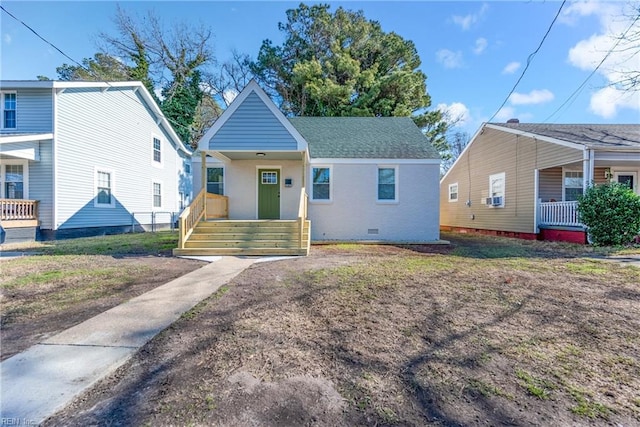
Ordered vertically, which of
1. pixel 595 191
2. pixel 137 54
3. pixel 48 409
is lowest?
pixel 48 409

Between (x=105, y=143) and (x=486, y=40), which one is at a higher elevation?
(x=486, y=40)

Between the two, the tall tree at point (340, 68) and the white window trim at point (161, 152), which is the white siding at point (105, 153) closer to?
the white window trim at point (161, 152)

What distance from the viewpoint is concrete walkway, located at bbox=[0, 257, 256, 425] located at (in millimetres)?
1982

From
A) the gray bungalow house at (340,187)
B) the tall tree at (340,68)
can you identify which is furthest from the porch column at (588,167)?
the tall tree at (340,68)

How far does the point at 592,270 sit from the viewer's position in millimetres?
5934

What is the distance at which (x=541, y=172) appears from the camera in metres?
12.7

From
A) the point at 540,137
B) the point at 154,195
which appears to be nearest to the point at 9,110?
the point at 154,195

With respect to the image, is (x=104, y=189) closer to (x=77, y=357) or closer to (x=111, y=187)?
(x=111, y=187)

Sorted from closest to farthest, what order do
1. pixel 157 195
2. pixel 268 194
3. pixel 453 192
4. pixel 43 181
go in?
pixel 43 181, pixel 268 194, pixel 157 195, pixel 453 192

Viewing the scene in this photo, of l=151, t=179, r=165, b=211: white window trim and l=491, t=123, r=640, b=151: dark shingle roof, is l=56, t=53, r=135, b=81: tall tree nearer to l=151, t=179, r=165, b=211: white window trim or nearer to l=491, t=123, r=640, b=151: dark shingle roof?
l=151, t=179, r=165, b=211: white window trim

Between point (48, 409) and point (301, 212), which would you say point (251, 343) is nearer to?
point (48, 409)

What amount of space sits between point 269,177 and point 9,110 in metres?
10.1

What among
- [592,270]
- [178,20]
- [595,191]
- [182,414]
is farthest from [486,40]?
[178,20]

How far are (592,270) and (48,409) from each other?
8.26 meters
